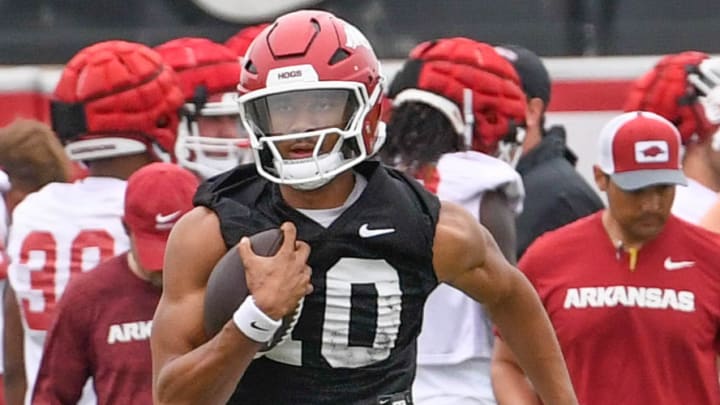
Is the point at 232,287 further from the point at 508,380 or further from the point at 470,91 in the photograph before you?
the point at 470,91

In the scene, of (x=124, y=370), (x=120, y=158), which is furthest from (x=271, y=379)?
(x=120, y=158)

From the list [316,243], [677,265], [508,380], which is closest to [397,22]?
[677,265]

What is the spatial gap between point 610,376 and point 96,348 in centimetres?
142

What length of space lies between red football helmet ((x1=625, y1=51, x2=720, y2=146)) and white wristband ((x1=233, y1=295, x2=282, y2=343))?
3079mm

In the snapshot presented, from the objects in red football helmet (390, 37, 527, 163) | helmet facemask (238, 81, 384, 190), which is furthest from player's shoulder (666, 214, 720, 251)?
helmet facemask (238, 81, 384, 190)

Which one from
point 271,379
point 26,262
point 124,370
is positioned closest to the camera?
point 271,379

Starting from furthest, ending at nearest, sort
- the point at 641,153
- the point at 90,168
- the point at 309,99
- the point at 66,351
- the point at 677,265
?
the point at 90,168 < the point at 641,153 < the point at 677,265 < the point at 66,351 < the point at 309,99

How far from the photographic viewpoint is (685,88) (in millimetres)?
6973

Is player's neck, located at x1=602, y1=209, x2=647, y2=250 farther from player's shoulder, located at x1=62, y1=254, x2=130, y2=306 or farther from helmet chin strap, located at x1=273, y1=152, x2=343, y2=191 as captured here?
helmet chin strap, located at x1=273, y1=152, x2=343, y2=191

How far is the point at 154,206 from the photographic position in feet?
18.4

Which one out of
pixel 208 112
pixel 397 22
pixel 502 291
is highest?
pixel 502 291

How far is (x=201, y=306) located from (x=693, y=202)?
8.77 feet

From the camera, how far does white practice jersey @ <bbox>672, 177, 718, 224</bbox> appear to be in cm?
645

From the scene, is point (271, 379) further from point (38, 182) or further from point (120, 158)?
point (38, 182)
